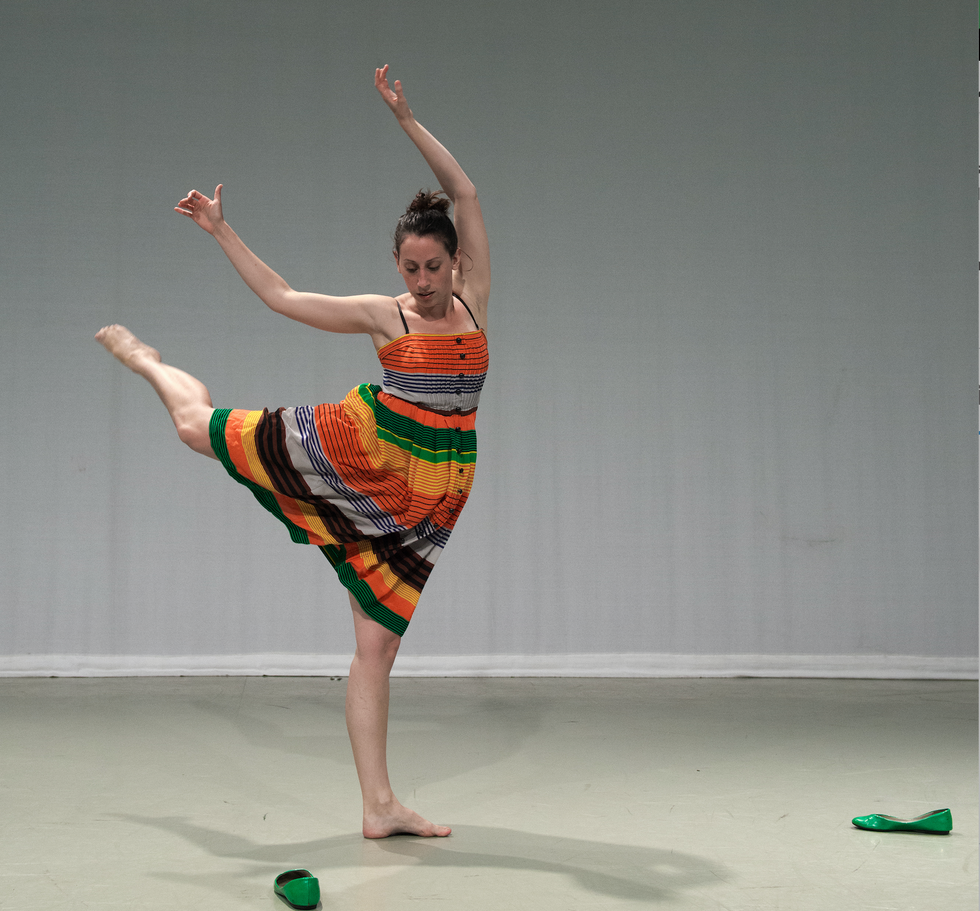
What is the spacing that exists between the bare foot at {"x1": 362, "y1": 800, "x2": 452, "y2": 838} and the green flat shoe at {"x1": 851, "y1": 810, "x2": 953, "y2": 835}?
81 centimetres

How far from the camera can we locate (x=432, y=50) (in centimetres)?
394

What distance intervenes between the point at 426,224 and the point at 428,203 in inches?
3.4

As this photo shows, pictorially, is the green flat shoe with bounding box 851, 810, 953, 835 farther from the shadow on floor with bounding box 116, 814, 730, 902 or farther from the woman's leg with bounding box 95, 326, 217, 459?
the woman's leg with bounding box 95, 326, 217, 459

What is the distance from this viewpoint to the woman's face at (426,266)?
181cm

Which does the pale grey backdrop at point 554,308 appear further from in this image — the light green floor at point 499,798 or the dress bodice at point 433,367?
the dress bodice at point 433,367

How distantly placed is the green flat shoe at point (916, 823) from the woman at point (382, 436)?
0.82 metres

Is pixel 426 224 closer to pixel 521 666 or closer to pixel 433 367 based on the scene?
pixel 433 367

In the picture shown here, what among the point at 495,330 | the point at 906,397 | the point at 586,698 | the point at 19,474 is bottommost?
the point at 586,698

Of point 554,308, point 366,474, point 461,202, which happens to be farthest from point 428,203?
point 554,308

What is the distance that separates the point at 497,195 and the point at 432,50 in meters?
0.64

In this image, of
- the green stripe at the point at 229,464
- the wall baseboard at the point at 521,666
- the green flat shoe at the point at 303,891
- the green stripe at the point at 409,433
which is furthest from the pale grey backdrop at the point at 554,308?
the green flat shoe at the point at 303,891

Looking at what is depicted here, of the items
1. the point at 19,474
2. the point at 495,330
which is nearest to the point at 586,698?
the point at 495,330

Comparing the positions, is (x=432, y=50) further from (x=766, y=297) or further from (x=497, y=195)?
(x=766, y=297)

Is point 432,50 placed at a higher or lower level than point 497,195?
higher
